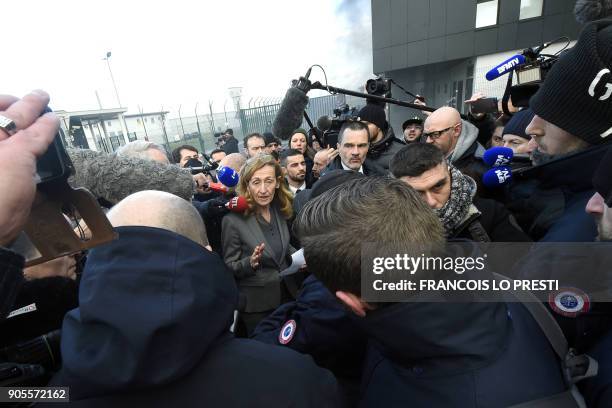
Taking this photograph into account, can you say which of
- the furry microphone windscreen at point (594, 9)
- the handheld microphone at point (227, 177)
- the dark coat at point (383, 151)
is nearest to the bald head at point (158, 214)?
the handheld microphone at point (227, 177)

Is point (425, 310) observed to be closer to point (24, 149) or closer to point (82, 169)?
point (24, 149)

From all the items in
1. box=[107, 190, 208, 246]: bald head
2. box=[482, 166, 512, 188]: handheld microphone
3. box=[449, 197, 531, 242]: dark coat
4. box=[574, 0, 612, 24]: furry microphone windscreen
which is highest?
box=[574, 0, 612, 24]: furry microphone windscreen

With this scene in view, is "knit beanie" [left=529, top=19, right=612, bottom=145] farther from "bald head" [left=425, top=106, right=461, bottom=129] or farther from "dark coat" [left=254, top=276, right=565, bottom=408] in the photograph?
"bald head" [left=425, top=106, right=461, bottom=129]

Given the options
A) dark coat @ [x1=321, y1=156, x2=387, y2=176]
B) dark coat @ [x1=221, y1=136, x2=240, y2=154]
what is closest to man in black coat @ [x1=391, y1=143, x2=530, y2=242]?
dark coat @ [x1=321, y1=156, x2=387, y2=176]

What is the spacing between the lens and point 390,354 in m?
0.84

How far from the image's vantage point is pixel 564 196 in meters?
1.38

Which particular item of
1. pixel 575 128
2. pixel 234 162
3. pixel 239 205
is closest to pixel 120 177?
pixel 239 205

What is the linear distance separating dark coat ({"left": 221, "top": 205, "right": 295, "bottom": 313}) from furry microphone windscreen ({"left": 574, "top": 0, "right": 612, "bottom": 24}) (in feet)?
9.88

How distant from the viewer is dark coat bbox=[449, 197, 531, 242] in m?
1.79

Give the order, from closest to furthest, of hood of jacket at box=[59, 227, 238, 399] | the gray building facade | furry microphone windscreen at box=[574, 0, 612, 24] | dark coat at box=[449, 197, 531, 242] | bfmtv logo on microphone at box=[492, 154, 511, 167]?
A: hood of jacket at box=[59, 227, 238, 399]
dark coat at box=[449, 197, 531, 242]
bfmtv logo on microphone at box=[492, 154, 511, 167]
furry microphone windscreen at box=[574, 0, 612, 24]
the gray building facade

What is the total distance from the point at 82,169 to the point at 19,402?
4.95 feet

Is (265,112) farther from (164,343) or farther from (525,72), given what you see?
(164,343)

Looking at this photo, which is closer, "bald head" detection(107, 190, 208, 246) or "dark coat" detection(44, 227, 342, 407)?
"dark coat" detection(44, 227, 342, 407)

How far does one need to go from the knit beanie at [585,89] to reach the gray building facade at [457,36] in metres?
11.7
